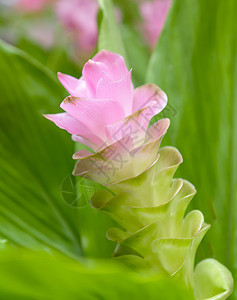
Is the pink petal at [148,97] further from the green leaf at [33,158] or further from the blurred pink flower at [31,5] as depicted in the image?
the blurred pink flower at [31,5]

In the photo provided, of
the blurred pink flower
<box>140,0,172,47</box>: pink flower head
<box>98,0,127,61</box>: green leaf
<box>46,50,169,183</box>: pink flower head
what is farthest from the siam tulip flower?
the blurred pink flower

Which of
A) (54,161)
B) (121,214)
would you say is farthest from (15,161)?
(121,214)

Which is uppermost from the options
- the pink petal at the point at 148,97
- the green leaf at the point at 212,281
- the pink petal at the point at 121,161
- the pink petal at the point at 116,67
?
the pink petal at the point at 116,67

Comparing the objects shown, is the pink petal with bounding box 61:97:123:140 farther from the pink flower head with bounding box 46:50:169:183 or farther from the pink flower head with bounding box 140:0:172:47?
the pink flower head with bounding box 140:0:172:47

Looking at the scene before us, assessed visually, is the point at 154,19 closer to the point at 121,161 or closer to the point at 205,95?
the point at 205,95

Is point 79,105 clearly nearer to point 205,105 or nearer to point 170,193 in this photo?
point 170,193

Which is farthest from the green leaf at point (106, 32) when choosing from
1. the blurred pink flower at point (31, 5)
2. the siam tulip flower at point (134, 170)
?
the blurred pink flower at point (31, 5)
